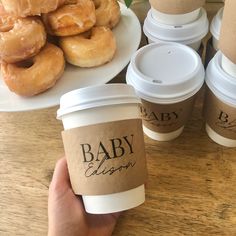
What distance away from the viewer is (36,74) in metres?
0.61

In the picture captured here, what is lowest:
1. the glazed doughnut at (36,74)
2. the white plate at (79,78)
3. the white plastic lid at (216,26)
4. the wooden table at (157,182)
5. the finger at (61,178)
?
the wooden table at (157,182)

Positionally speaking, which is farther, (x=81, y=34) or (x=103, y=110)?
(x=81, y=34)

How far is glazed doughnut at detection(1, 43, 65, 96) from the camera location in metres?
0.61

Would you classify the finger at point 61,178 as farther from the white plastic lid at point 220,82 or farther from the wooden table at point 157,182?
the white plastic lid at point 220,82

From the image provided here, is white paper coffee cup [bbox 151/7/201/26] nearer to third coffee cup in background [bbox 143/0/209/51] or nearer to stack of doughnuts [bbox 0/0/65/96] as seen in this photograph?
third coffee cup in background [bbox 143/0/209/51]

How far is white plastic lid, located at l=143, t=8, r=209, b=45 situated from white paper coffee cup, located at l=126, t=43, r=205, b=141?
3 cm

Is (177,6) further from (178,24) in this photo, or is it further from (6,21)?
(6,21)

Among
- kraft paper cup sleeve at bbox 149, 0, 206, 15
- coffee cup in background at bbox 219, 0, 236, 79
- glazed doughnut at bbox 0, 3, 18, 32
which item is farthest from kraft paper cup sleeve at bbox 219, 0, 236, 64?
glazed doughnut at bbox 0, 3, 18, 32

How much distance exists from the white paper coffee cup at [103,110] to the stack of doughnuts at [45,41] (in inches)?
7.3

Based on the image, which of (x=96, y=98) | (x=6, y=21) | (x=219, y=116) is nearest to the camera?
(x=96, y=98)

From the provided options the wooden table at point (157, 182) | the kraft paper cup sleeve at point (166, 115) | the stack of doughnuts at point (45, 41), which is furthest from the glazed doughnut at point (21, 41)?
the kraft paper cup sleeve at point (166, 115)

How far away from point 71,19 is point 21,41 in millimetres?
97

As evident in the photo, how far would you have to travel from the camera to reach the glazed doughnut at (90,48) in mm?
640

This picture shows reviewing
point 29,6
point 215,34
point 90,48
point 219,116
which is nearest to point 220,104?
point 219,116
